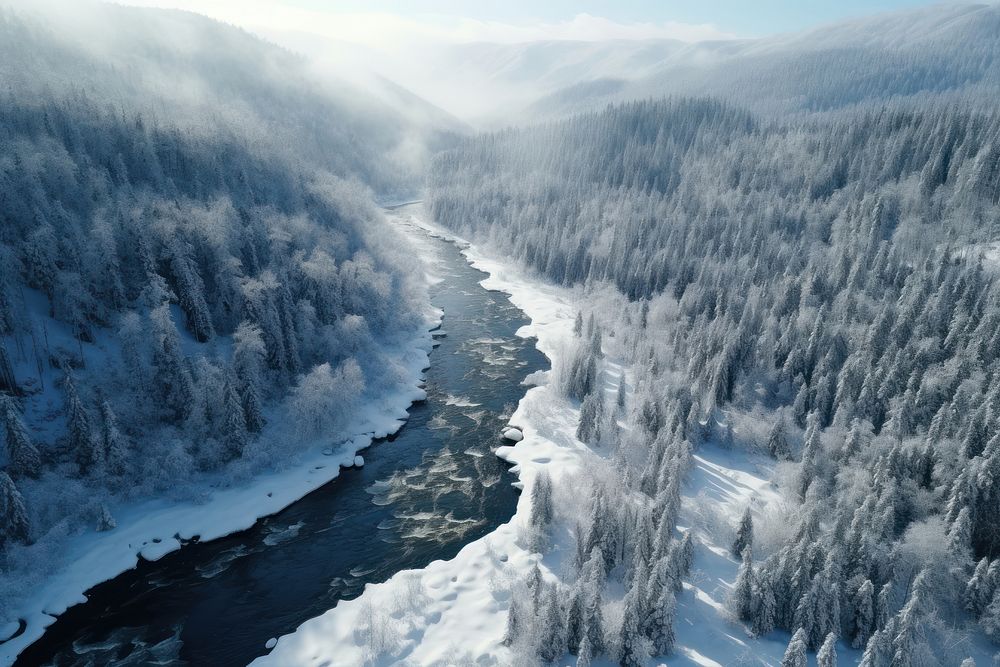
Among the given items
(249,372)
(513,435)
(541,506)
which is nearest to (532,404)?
(513,435)

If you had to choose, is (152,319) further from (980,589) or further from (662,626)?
(980,589)

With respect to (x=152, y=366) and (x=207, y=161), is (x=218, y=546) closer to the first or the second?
(x=152, y=366)

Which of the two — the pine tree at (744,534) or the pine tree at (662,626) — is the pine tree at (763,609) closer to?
the pine tree at (744,534)

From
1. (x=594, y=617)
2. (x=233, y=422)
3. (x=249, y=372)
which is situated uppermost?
(x=249, y=372)

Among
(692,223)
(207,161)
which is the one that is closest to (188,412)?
(207,161)

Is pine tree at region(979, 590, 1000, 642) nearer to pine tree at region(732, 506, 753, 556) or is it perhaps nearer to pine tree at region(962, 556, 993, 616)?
pine tree at region(962, 556, 993, 616)

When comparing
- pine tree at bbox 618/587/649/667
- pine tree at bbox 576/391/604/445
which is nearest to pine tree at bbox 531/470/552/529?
pine tree at bbox 618/587/649/667
